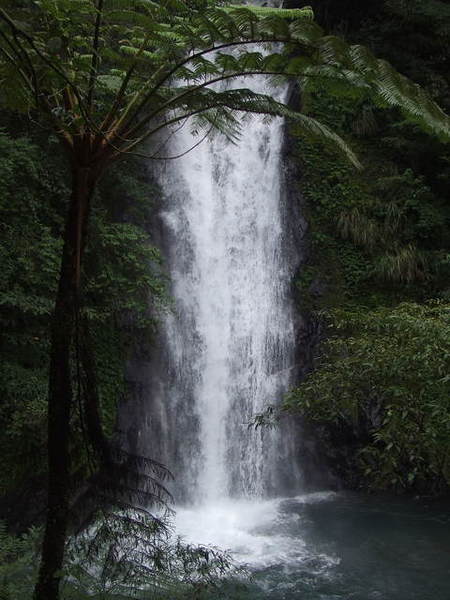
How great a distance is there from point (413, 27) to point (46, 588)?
16277 millimetres

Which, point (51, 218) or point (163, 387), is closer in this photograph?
point (51, 218)

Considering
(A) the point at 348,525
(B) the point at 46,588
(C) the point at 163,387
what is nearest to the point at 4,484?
(C) the point at 163,387

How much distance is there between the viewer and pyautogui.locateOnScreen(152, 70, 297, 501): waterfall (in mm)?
11555

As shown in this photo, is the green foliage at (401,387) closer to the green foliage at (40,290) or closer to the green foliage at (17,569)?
the green foliage at (17,569)

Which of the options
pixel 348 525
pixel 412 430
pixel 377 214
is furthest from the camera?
pixel 377 214

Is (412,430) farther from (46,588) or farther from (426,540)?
(426,540)

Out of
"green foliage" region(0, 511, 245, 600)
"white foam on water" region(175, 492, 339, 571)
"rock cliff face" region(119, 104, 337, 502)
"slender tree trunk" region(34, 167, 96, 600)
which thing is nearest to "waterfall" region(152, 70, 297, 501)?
"rock cliff face" region(119, 104, 337, 502)

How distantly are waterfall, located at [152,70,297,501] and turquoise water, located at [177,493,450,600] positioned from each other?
1.03 metres

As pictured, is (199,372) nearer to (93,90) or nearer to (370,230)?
(370,230)

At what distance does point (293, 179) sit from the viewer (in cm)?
1389

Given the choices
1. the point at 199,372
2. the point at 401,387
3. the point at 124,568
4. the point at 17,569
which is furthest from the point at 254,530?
the point at 124,568

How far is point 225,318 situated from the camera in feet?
41.1

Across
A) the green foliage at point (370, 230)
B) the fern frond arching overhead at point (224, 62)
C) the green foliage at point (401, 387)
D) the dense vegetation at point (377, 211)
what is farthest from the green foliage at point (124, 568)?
the green foliage at point (370, 230)

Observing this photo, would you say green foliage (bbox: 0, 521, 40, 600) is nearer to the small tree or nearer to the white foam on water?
the small tree
